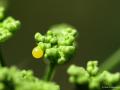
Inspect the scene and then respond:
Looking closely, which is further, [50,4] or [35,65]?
[50,4]

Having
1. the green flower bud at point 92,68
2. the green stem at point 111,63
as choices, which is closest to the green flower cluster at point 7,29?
the green flower bud at point 92,68

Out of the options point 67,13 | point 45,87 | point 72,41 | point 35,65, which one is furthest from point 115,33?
point 45,87

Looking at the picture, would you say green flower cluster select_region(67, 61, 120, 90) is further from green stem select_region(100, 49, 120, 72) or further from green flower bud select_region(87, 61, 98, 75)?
green stem select_region(100, 49, 120, 72)

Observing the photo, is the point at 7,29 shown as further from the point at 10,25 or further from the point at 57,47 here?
the point at 57,47

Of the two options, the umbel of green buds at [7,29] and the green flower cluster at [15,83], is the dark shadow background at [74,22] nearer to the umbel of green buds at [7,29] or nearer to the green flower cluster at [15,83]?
the umbel of green buds at [7,29]

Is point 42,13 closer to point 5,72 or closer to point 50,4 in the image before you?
point 50,4
